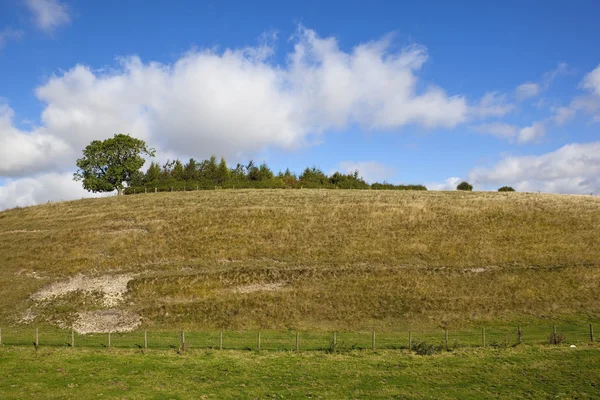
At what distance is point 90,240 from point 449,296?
50.7 m

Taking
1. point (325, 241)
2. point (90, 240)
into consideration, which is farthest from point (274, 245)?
point (90, 240)

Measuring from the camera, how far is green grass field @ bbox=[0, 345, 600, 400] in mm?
24031

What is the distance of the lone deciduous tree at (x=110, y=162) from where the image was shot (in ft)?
342

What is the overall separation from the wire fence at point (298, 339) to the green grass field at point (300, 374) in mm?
1948

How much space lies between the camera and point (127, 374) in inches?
1061

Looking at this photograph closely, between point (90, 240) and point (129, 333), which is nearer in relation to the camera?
point (129, 333)

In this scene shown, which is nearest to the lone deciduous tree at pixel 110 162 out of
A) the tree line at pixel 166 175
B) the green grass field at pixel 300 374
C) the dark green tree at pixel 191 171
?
the tree line at pixel 166 175

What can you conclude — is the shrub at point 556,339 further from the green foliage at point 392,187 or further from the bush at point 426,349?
the green foliage at point 392,187

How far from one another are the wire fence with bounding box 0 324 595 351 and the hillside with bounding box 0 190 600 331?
8.94 ft

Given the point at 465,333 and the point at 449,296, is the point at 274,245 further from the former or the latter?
the point at 465,333

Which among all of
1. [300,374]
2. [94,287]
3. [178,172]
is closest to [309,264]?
[94,287]

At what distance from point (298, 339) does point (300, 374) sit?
28.4 feet

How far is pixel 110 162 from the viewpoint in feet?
349

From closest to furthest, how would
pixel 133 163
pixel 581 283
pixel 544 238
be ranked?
pixel 581 283 < pixel 544 238 < pixel 133 163
